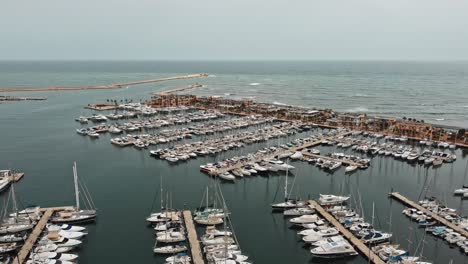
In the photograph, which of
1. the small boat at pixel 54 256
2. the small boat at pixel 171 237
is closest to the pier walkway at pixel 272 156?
the small boat at pixel 171 237

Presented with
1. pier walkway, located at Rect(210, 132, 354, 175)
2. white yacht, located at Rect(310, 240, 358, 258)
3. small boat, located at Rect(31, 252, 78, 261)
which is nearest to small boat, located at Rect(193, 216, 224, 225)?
white yacht, located at Rect(310, 240, 358, 258)

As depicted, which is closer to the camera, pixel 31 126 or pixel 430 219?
pixel 430 219

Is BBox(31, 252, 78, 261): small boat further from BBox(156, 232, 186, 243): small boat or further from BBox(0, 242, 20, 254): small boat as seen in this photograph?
BBox(156, 232, 186, 243): small boat

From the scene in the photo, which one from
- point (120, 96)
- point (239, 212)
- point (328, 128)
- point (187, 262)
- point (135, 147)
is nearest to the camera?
point (187, 262)

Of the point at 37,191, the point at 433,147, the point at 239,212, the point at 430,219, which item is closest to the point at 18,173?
the point at 37,191

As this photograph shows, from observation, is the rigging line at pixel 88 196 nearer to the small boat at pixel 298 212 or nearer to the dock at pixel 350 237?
the small boat at pixel 298 212

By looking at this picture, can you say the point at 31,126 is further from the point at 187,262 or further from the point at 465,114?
the point at 465,114
